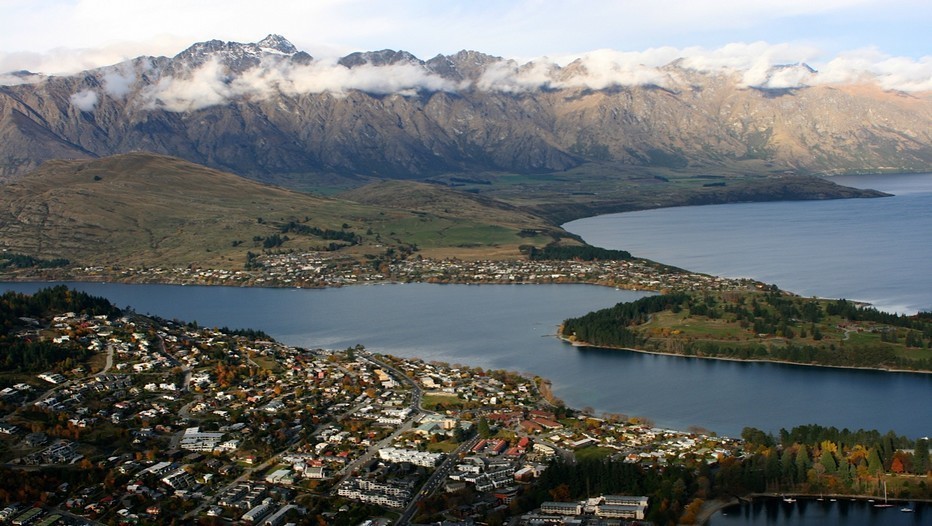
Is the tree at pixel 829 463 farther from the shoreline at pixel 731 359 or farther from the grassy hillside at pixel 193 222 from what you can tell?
the grassy hillside at pixel 193 222

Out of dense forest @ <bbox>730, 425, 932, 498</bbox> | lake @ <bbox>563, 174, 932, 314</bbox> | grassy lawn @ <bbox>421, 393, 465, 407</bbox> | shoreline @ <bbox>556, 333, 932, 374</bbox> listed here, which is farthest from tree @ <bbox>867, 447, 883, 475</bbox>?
lake @ <bbox>563, 174, 932, 314</bbox>

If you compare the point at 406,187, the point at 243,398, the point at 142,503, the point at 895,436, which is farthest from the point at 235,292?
the point at 406,187

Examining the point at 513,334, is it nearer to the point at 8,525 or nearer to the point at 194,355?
the point at 194,355

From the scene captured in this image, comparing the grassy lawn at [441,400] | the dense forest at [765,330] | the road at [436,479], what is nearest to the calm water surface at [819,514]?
the road at [436,479]

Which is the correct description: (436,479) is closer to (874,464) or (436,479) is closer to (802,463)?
(802,463)

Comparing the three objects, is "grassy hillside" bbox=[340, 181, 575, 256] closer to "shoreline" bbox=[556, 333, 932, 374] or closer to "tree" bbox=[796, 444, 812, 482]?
"shoreline" bbox=[556, 333, 932, 374]

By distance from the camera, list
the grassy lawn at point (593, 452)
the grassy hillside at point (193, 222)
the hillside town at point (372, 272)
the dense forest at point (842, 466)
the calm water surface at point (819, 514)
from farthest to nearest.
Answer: the grassy hillside at point (193, 222), the hillside town at point (372, 272), the grassy lawn at point (593, 452), the dense forest at point (842, 466), the calm water surface at point (819, 514)
